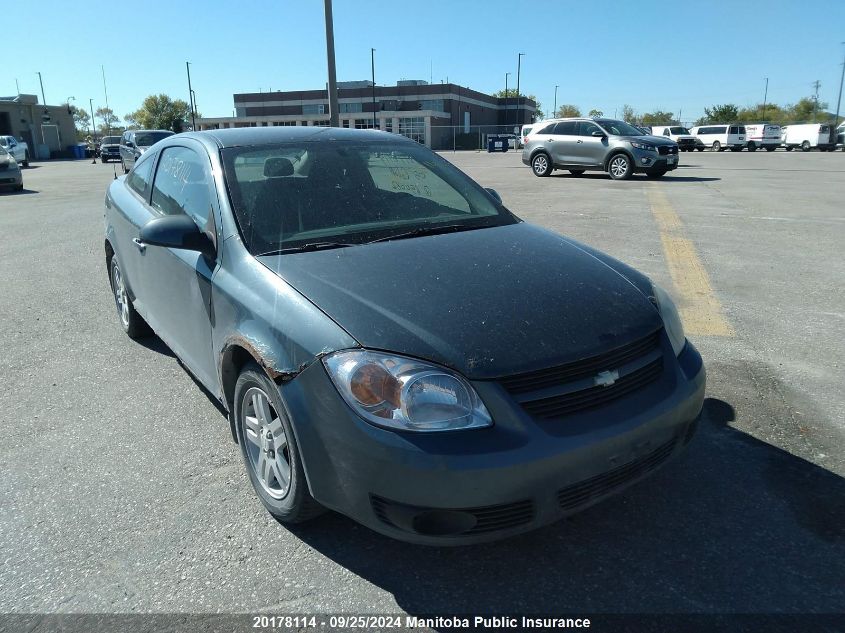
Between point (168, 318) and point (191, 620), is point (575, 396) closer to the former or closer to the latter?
point (191, 620)

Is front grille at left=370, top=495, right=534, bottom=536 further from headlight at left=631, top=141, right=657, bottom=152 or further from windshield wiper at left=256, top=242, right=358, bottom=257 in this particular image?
headlight at left=631, top=141, right=657, bottom=152

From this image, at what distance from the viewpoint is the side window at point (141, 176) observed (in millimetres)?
4293

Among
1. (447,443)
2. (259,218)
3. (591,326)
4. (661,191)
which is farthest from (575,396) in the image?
(661,191)

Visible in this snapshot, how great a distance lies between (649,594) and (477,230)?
1.84 meters

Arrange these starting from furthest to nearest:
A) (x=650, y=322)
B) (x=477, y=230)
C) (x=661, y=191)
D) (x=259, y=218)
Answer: (x=661, y=191) < (x=477, y=230) < (x=259, y=218) < (x=650, y=322)

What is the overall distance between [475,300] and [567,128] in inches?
731

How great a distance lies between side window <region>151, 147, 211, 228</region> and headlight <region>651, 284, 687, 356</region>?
84.7 inches

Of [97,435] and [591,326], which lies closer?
[591,326]

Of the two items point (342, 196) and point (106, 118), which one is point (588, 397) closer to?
point (342, 196)

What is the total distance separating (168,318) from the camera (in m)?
3.65

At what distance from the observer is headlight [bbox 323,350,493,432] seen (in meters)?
2.08

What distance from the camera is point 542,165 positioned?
20438 millimetres

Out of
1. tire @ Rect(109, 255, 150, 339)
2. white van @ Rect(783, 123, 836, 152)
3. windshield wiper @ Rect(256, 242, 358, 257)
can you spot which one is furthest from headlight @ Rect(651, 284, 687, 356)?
white van @ Rect(783, 123, 836, 152)

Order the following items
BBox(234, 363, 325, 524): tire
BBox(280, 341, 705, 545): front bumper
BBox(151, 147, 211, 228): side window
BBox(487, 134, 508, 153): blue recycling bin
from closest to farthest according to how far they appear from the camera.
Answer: BBox(280, 341, 705, 545): front bumper, BBox(234, 363, 325, 524): tire, BBox(151, 147, 211, 228): side window, BBox(487, 134, 508, 153): blue recycling bin
